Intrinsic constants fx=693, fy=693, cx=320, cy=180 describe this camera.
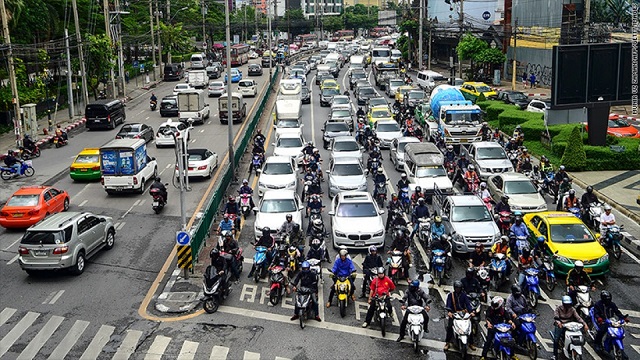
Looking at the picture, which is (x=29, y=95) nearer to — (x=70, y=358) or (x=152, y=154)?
(x=152, y=154)

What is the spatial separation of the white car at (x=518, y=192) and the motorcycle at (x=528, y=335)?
1012 centimetres

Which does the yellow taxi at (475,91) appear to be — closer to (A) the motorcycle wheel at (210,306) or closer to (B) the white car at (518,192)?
(B) the white car at (518,192)

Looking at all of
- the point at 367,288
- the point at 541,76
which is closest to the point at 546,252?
the point at 367,288

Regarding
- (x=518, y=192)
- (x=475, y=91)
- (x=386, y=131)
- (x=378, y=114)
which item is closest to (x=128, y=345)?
(x=518, y=192)

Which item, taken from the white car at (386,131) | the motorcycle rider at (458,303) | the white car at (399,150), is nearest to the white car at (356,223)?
the motorcycle rider at (458,303)

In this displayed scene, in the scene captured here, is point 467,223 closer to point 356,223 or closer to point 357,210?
point 356,223

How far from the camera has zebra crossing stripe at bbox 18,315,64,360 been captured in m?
15.1

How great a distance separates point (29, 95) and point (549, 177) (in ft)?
113

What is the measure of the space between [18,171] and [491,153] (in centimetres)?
2214

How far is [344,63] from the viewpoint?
101m

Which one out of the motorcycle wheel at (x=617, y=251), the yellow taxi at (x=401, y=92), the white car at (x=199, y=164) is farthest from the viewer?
the yellow taxi at (x=401, y=92)

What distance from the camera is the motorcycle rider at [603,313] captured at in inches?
558

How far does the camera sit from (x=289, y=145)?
34031 millimetres

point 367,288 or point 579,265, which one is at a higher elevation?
point 579,265
